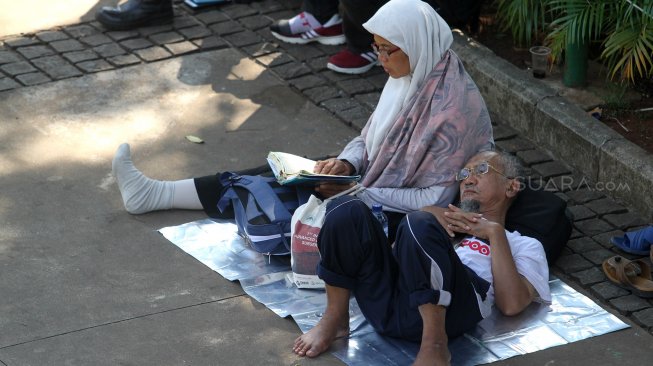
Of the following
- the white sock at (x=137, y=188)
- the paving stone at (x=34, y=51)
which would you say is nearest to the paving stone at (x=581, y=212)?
the white sock at (x=137, y=188)

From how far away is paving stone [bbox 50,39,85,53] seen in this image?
7.34 meters

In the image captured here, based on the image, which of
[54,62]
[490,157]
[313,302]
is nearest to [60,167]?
[54,62]

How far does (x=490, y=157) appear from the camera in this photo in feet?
15.5

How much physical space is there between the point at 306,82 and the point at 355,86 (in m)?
0.32

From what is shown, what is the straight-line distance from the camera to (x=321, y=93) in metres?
6.81

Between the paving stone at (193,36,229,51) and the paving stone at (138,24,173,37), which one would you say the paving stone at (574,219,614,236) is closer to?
the paving stone at (193,36,229,51)

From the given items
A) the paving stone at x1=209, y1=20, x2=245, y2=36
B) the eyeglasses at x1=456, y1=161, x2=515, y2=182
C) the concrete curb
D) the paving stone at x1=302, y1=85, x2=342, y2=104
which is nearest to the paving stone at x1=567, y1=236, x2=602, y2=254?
the concrete curb

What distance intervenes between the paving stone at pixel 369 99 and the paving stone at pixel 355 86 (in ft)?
0.15

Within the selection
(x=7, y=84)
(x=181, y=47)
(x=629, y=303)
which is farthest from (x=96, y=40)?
(x=629, y=303)

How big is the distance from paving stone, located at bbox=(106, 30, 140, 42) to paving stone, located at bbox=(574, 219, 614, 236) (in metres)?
3.63

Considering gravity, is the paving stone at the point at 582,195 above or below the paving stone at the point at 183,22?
above

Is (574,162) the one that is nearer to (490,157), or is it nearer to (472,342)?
(490,157)

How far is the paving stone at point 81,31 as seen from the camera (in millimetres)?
7586

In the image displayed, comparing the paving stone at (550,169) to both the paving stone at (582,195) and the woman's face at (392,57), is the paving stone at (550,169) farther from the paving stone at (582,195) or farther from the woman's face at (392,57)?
the woman's face at (392,57)
